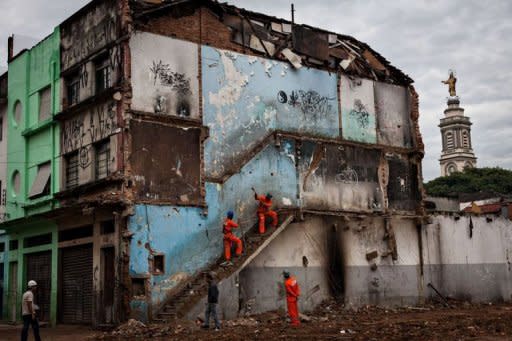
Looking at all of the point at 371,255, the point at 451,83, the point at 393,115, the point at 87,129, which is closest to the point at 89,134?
the point at 87,129

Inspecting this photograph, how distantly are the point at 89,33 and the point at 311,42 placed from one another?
8.85 metres

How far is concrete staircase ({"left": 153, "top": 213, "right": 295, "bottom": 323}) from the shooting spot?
780 inches

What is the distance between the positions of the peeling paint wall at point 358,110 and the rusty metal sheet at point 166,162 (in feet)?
23.6

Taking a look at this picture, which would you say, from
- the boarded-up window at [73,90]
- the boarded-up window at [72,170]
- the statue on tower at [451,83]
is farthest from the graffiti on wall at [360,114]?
the statue on tower at [451,83]

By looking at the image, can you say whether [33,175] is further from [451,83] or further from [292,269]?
[451,83]

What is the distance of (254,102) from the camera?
24875 millimetres

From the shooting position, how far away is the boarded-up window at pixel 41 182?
25.7 m

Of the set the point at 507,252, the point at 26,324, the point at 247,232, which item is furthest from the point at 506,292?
the point at 26,324

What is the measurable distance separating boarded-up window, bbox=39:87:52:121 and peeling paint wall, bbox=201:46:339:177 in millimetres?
6841

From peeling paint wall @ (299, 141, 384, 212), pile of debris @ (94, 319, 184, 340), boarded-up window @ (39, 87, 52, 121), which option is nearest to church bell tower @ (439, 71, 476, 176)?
peeling paint wall @ (299, 141, 384, 212)

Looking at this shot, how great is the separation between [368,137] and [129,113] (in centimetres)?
1091

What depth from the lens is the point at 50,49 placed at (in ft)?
86.1

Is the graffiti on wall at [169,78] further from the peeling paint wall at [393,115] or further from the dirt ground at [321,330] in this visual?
the peeling paint wall at [393,115]

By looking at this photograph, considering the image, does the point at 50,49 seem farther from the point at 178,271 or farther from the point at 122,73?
the point at 178,271
